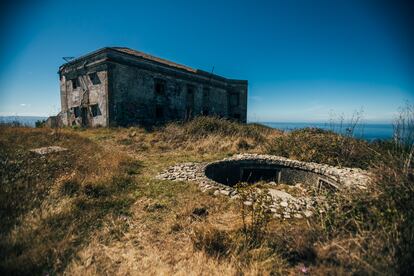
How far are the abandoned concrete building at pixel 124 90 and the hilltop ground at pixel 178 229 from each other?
10.3 m

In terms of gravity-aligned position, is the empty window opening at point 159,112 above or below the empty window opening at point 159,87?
below

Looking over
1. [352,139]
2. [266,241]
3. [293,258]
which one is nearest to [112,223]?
[266,241]

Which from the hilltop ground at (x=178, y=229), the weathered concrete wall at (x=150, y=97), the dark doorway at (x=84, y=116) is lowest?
the hilltop ground at (x=178, y=229)

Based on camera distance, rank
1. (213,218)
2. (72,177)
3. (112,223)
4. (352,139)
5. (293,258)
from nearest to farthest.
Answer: (293,258)
(112,223)
(213,218)
(72,177)
(352,139)

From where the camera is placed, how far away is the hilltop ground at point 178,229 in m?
2.20

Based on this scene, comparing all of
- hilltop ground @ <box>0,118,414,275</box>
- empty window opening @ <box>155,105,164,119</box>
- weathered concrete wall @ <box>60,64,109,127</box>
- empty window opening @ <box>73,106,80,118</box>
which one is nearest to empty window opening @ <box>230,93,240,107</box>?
empty window opening @ <box>155,105,164,119</box>

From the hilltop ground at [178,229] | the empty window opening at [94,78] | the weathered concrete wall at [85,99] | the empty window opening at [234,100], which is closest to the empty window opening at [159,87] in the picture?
the weathered concrete wall at [85,99]

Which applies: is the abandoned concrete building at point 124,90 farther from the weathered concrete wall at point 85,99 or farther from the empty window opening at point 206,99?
the empty window opening at point 206,99

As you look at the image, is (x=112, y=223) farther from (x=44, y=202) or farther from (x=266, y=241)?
(x=266, y=241)

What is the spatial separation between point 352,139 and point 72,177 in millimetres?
9439

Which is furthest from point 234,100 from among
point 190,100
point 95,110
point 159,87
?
point 95,110

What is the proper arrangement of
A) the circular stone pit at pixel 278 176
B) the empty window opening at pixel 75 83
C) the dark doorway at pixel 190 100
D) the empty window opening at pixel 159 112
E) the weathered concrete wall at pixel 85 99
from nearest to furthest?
the circular stone pit at pixel 278 176 < the weathered concrete wall at pixel 85 99 < the empty window opening at pixel 75 83 < the empty window opening at pixel 159 112 < the dark doorway at pixel 190 100

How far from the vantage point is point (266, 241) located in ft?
8.54

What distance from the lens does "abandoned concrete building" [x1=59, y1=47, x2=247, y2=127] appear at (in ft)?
45.4
